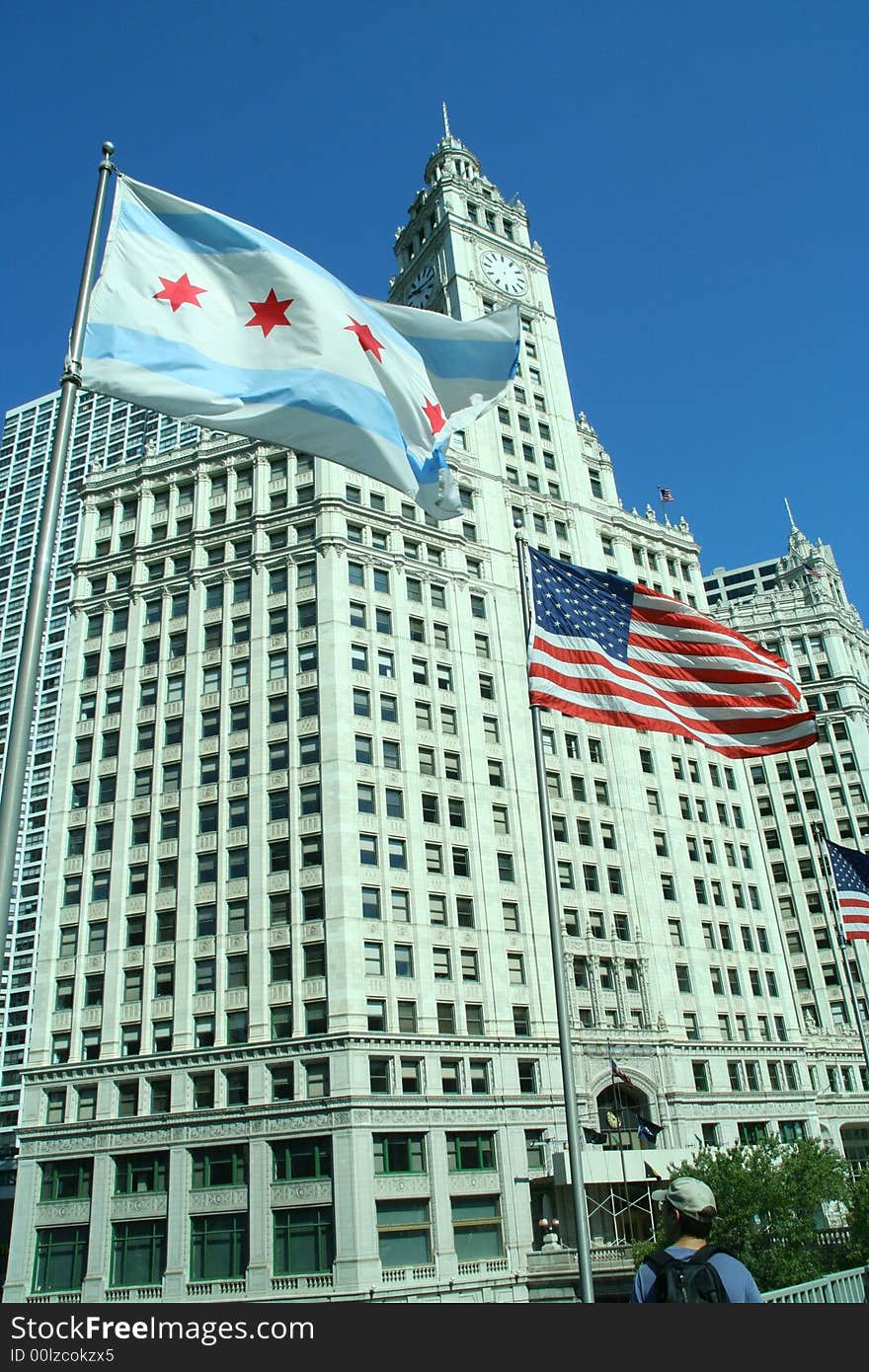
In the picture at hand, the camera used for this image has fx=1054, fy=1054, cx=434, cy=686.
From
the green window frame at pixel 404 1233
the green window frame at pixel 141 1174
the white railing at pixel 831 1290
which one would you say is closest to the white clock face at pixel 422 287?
the green window frame at pixel 141 1174

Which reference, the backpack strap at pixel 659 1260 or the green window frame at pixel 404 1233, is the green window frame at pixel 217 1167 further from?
the backpack strap at pixel 659 1260

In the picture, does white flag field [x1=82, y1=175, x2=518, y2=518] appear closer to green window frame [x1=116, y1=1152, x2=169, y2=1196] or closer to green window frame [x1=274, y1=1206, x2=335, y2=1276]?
green window frame [x1=274, y1=1206, x2=335, y2=1276]

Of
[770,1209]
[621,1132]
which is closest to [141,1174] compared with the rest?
[621,1132]

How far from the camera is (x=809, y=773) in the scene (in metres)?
102

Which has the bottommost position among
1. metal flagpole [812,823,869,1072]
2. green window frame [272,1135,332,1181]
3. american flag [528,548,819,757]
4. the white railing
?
the white railing

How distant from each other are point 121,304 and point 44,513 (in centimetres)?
383

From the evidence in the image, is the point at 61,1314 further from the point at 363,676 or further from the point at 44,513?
the point at 363,676

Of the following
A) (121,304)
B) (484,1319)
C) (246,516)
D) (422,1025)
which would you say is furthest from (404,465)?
(246,516)

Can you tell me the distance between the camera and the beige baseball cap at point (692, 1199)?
7.85 m

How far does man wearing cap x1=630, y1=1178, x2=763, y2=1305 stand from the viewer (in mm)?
7562

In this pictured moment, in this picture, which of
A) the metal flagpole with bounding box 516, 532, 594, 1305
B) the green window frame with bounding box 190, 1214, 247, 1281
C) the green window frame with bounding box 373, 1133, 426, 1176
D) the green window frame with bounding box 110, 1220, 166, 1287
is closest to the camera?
the metal flagpole with bounding box 516, 532, 594, 1305

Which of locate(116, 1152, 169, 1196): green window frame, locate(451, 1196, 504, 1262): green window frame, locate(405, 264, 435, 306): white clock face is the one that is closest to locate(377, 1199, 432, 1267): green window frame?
locate(451, 1196, 504, 1262): green window frame

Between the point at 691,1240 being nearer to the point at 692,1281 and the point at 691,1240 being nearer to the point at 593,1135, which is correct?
the point at 692,1281

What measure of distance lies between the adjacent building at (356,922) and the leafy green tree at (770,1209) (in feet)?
21.7
